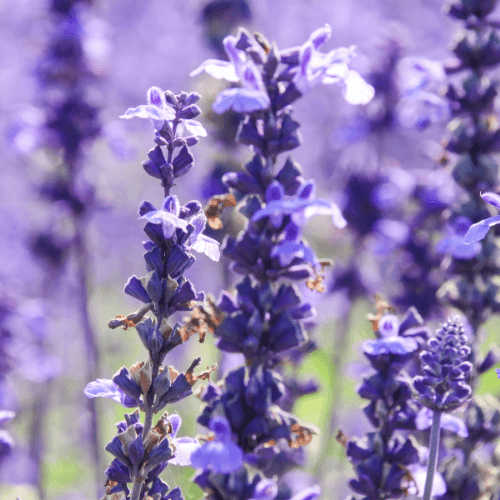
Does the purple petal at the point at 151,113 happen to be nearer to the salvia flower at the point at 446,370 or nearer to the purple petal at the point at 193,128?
the purple petal at the point at 193,128

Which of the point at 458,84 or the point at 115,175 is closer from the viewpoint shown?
the point at 458,84

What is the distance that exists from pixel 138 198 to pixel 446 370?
6924mm

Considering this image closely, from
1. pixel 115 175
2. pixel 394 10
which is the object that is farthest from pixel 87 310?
pixel 394 10

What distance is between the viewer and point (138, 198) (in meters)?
7.92

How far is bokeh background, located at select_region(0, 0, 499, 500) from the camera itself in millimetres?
3541

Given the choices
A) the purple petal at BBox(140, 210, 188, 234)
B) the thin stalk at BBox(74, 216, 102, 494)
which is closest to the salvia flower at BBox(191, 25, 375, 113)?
the purple petal at BBox(140, 210, 188, 234)

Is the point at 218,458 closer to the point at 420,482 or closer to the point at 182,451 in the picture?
the point at 182,451

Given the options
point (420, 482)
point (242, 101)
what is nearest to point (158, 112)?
point (242, 101)

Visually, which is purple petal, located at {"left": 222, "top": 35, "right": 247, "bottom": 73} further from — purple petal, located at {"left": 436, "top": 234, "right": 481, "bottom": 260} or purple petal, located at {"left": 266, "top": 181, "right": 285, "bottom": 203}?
purple petal, located at {"left": 436, "top": 234, "right": 481, "bottom": 260}

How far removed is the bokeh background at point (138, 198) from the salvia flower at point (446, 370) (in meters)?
0.45

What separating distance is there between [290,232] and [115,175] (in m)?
7.21

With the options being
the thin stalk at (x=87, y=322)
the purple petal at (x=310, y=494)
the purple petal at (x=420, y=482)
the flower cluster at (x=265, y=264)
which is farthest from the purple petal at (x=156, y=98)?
the thin stalk at (x=87, y=322)

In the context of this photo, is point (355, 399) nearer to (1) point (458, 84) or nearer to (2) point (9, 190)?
(1) point (458, 84)

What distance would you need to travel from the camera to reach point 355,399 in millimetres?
5145
